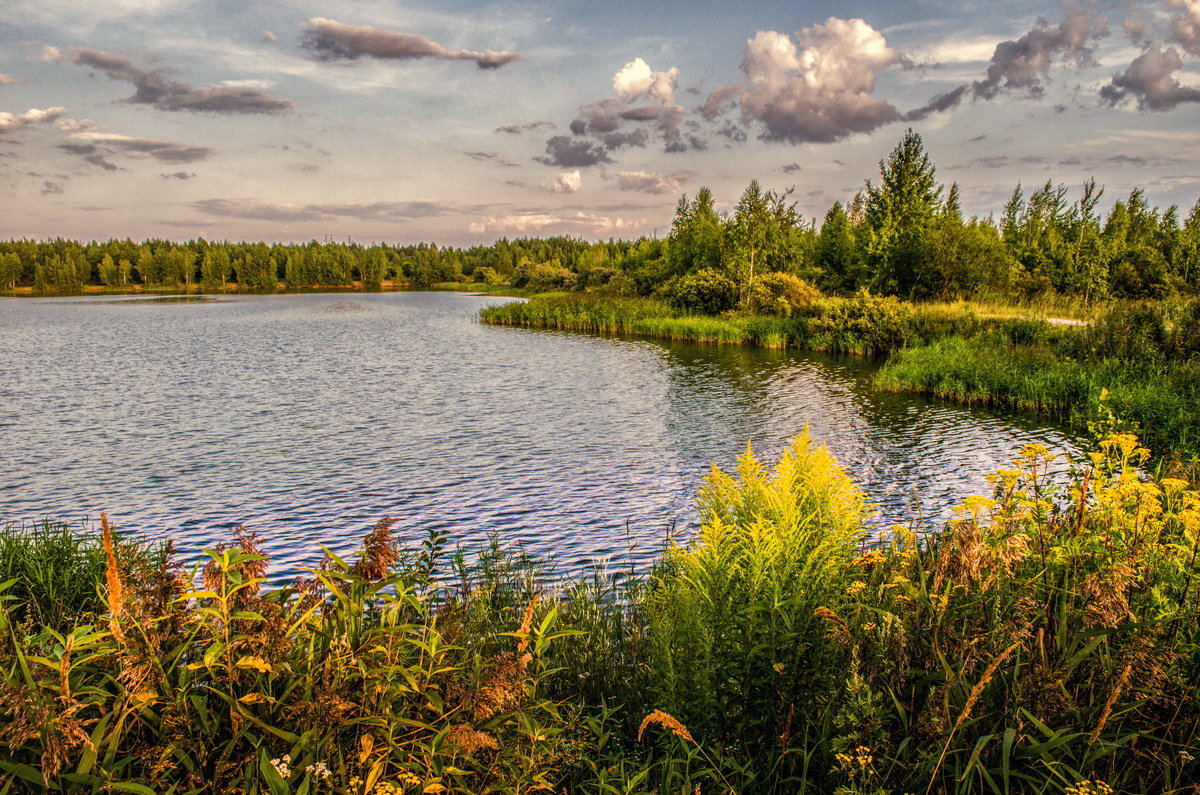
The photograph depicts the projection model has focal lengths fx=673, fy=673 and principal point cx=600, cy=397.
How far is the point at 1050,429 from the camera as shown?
1931 centimetres

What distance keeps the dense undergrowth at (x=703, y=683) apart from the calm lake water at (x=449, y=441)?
19.8 feet

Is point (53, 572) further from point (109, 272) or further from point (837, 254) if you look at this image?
point (109, 272)

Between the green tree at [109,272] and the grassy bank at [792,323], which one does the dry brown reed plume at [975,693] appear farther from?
the green tree at [109,272]

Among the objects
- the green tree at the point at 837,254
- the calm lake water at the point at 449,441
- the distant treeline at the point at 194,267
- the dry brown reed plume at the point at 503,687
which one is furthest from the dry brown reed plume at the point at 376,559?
the distant treeline at the point at 194,267

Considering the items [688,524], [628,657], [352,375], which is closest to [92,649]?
[628,657]

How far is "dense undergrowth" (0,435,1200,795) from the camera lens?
2.90 metres

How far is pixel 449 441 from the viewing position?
61.0 feet

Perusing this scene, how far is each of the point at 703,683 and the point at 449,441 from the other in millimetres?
15064

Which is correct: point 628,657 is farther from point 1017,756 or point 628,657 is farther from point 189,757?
point 189,757

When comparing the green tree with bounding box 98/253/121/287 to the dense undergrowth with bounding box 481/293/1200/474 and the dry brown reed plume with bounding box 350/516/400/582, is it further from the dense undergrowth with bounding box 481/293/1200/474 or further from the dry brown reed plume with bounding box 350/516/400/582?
the dry brown reed plume with bounding box 350/516/400/582

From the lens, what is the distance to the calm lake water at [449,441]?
12.6m

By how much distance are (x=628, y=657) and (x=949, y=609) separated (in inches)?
123

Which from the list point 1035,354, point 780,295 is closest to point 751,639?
point 1035,354

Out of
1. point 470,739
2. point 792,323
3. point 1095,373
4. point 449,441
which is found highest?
point 792,323
